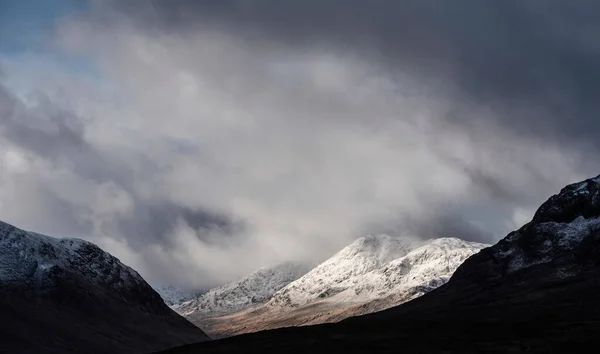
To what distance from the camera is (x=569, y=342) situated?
159 m

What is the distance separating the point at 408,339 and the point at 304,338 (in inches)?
1053

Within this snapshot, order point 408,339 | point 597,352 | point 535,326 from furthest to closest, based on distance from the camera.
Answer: point 535,326
point 408,339
point 597,352

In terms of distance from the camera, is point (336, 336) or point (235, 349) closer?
point (235, 349)

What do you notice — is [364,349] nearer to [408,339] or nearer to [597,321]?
[408,339]

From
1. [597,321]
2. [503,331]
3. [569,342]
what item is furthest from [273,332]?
[597,321]

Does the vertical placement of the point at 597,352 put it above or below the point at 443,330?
below

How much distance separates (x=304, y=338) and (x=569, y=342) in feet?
211

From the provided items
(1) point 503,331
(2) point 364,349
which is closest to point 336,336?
(2) point 364,349

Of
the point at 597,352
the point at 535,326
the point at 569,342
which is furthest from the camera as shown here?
the point at 535,326

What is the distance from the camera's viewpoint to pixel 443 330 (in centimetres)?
19188

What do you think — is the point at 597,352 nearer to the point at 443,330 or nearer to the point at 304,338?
the point at 443,330

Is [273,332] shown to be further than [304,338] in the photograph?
Yes

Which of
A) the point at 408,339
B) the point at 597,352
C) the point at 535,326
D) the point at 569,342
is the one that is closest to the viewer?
the point at 597,352

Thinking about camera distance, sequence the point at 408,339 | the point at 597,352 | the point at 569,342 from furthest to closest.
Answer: the point at 408,339, the point at 569,342, the point at 597,352
